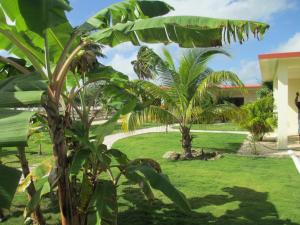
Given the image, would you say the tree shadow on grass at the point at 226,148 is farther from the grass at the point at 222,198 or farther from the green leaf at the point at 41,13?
the green leaf at the point at 41,13

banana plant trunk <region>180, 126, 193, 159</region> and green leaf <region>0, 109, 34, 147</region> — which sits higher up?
green leaf <region>0, 109, 34, 147</region>

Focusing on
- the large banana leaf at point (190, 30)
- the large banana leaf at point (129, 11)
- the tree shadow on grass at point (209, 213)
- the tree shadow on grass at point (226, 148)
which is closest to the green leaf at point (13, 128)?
the large banana leaf at point (190, 30)

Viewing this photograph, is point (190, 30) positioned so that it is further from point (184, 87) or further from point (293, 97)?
point (293, 97)

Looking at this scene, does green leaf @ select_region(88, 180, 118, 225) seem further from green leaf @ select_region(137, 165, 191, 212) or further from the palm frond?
the palm frond

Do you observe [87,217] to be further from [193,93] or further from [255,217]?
[193,93]

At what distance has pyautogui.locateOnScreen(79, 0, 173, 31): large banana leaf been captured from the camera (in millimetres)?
5188

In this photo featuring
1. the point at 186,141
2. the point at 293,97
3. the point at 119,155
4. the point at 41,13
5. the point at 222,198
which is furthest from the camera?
the point at 293,97

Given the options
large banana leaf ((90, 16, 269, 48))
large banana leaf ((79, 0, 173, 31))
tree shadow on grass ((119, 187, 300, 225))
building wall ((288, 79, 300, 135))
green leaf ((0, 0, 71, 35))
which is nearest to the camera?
green leaf ((0, 0, 71, 35))


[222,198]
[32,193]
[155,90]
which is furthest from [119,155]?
[155,90]

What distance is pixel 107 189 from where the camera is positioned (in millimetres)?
4805

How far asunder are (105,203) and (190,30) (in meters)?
2.38

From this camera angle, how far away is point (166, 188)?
4.60m

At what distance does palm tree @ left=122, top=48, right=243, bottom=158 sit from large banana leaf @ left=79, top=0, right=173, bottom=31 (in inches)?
227

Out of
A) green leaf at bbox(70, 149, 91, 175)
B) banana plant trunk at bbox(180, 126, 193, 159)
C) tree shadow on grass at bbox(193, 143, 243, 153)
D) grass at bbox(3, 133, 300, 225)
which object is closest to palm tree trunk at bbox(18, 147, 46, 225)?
grass at bbox(3, 133, 300, 225)
